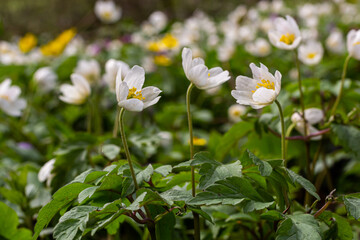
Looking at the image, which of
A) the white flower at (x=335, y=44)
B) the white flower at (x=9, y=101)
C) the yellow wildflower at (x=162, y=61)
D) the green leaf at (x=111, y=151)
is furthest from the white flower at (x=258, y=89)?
the white flower at (x=335, y=44)

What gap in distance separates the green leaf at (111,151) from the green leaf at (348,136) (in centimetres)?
76

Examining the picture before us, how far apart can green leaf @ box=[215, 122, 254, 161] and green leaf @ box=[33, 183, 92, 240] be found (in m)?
0.71

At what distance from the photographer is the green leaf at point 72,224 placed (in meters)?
0.96

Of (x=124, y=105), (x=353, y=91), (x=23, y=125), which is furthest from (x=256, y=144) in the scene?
(x=23, y=125)

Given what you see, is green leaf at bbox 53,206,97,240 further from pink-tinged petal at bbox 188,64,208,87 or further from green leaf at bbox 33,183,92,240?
pink-tinged petal at bbox 188,64,208,87

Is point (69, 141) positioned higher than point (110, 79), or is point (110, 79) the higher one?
point (110, 79)

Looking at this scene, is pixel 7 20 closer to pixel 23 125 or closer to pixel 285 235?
pixel 23 125

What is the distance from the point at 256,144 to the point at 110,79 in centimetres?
66

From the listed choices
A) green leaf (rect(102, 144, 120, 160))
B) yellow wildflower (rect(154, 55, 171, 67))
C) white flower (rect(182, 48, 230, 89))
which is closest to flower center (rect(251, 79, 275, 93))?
white flower (rect(182, 48, 230, 89))

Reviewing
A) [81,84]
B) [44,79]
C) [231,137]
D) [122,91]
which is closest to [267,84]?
[122,91]

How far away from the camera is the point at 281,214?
1.00m

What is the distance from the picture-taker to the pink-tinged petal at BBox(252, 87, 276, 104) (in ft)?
3.51

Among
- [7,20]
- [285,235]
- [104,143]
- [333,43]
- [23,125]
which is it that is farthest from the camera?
[7,20]

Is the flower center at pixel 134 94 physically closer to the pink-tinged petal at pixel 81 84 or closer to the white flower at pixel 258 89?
the white flower at pixel 258 89
